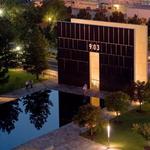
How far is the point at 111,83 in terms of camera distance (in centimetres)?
4775

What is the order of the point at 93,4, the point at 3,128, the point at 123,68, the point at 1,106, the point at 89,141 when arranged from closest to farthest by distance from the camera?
the point at 89,141, the point at 3,128, the point at 1,106, the point at 123,68, the point at 93,4

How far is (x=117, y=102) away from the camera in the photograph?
38500mm

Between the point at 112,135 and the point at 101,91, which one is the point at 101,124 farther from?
the point at 101,91

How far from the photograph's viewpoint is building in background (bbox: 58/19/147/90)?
151 ft

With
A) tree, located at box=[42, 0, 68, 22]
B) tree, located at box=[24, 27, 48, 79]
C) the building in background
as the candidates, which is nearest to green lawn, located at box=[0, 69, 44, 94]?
tree, located at box=[24, 27, 48, 79]

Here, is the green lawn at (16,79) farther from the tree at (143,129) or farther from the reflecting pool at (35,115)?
the tree at (143,129)

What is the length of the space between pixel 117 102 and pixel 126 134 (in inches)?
109

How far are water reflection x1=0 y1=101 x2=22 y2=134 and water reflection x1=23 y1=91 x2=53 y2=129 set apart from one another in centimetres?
88

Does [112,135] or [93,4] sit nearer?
[112,135]

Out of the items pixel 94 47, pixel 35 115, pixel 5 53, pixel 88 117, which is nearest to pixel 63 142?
pixel 88 117

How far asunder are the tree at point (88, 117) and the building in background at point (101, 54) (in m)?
11.2

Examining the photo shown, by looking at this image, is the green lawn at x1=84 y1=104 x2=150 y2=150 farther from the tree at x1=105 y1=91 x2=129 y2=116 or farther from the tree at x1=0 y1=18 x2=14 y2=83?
the tree at x1=0 y1=18 x2=14 y2=83

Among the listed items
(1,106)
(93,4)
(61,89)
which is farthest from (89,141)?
(93,4)

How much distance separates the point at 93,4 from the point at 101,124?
6390cm
